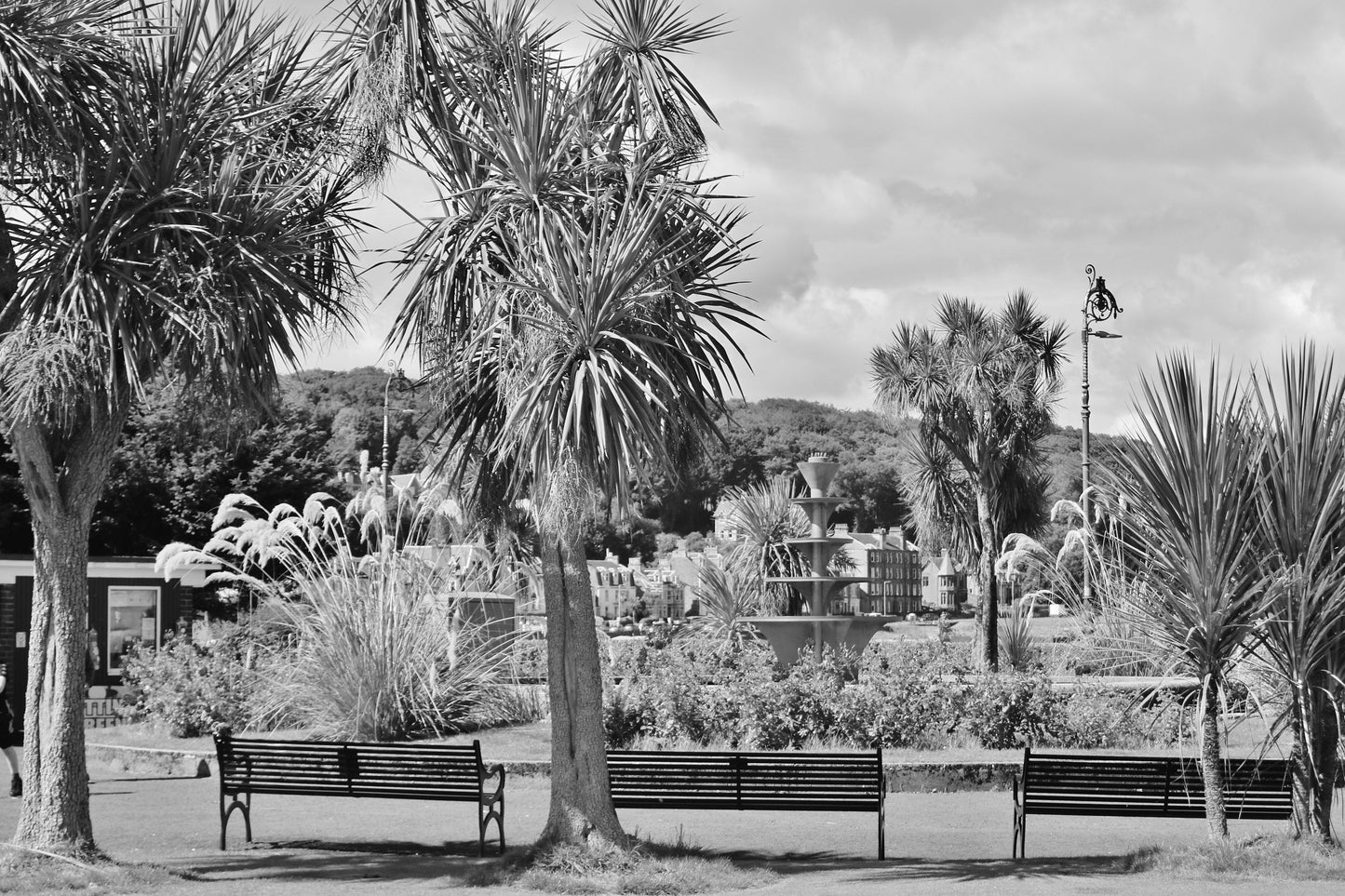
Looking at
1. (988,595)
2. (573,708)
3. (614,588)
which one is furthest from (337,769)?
(614,588)

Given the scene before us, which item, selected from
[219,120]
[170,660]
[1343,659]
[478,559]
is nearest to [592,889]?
[1343,659]

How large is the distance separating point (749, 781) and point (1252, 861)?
3.56 metres

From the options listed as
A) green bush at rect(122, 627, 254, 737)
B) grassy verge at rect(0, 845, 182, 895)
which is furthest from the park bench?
green bush at rect(122, 627, 254, 737)

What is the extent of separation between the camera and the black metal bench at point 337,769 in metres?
10.7

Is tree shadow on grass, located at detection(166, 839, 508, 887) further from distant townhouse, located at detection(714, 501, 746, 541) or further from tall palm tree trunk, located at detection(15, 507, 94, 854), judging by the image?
distant townhouse, located at detection(714, 501, 746, 541)

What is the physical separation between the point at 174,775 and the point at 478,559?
15.2 ft

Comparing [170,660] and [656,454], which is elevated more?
[656,454]

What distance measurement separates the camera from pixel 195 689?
1805cm

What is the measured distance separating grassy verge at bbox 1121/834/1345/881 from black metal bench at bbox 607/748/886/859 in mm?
1969

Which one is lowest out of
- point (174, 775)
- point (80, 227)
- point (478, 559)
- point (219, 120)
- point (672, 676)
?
point (174, 775)

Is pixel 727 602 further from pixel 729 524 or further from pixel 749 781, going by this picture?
pixel 749 781

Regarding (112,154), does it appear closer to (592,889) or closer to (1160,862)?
(592,889)

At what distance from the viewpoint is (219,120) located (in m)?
9.41

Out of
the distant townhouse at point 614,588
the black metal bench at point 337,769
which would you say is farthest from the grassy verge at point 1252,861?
the distant townhouse at point 614,588
